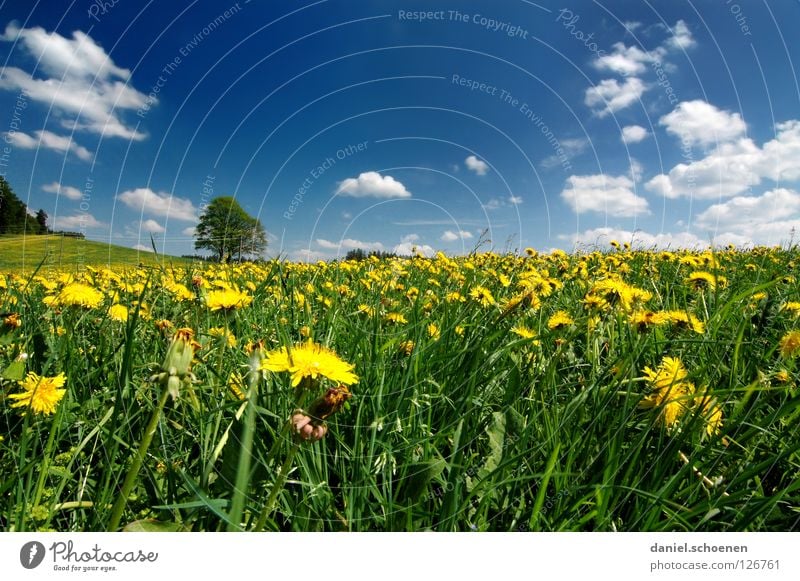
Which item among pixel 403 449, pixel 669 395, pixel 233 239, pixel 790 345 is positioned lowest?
pixel 403 449

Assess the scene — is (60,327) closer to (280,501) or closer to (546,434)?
(280,501)

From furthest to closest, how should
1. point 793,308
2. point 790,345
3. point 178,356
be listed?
point 793,308 < point 790,345 < point 178,356

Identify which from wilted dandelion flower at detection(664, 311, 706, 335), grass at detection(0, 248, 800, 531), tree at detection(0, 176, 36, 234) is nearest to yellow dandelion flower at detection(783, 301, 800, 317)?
grass at detection(0, 248, 800, 531)

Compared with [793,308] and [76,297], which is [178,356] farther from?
[793,308]

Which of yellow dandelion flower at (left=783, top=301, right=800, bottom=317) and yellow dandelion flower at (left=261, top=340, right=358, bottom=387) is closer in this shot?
yellow dandelion flower at (left=261, top=340, right=358, bottom=387)

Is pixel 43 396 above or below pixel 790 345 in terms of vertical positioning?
below

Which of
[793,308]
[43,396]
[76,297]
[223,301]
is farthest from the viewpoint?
[793,308]

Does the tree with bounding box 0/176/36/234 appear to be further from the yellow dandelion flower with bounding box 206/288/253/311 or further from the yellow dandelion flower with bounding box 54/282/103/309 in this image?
the yellow dandelion flower with bounding box 206/288/253/311

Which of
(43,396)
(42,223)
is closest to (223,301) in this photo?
(43,396)
